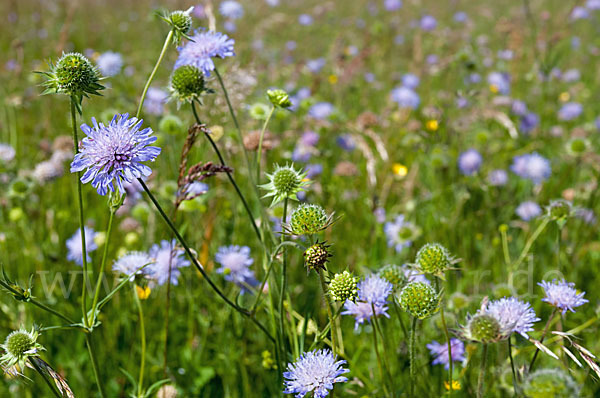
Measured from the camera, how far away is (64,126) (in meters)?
4.64

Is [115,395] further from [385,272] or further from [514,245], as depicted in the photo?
[514,245]

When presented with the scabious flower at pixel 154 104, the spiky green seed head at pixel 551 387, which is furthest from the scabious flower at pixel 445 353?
the scabious flower at pixel 154 104

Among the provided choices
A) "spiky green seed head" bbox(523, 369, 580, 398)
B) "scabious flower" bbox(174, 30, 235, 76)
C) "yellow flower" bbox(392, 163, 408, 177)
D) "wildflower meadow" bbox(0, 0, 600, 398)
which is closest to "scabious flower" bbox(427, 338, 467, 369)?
"wildflower meadow" bbox(0, 0, 600, 398)

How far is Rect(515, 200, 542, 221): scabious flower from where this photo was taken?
3.03 meters

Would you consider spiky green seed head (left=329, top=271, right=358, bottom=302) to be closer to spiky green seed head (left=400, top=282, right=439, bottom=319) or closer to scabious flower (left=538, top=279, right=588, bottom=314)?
spiky green seed head (left=400, top=282, right=439, bottom=319)

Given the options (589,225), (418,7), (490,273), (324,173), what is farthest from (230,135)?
(418,7)

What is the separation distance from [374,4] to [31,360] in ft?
28.5

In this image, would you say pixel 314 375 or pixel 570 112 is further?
pixel 570 112

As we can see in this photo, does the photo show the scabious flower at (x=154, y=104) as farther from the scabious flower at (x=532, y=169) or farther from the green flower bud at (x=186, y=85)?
the scabious flower at (x=532, y=169)

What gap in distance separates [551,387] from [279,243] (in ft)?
3.03

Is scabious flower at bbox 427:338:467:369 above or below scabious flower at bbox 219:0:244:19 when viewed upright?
below

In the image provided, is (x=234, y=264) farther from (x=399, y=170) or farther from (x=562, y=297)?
(x=399, y=170)

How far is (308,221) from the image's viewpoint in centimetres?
126

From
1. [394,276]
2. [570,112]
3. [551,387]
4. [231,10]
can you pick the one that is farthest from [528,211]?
[231,10]
